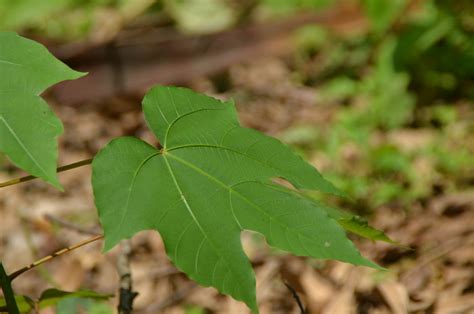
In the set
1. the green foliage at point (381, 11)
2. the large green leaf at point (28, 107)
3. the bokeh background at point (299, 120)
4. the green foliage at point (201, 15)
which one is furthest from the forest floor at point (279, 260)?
the green foliage at point (201, 15)

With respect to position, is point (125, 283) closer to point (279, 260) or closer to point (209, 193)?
point (209, 193)

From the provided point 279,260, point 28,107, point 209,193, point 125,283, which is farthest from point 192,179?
point 279,260

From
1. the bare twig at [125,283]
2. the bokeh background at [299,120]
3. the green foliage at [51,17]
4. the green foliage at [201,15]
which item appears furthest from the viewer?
the green foliage at [201,15]

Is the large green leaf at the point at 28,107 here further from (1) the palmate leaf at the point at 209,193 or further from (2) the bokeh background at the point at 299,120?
(2) the bokeh background at the point at 299,120

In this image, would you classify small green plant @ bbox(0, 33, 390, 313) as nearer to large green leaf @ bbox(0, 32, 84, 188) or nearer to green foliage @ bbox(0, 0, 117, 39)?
large green leaf @ bbox(0, 32, 84, 188)

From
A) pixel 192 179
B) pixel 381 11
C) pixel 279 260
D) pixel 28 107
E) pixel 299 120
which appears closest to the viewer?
pixel 28 107

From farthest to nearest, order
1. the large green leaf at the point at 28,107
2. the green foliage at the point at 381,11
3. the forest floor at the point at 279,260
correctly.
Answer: the green foliage at the point at 381,11, the forest floor at the point at 279,260, the large green leaf at the point at 28,107
